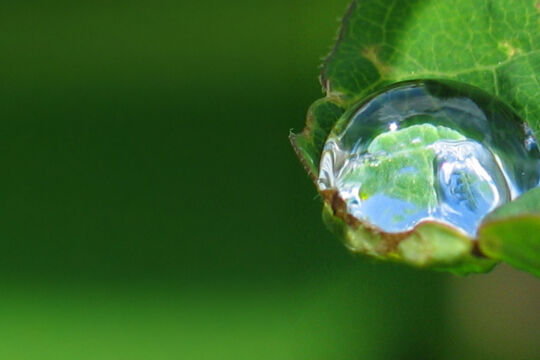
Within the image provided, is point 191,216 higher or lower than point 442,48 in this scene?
lower

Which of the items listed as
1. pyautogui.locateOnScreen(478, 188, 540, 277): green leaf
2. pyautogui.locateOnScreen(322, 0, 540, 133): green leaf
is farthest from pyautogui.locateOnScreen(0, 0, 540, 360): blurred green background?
pyautogui.locateOnScreen(478, 188, 540, 277): green leaf

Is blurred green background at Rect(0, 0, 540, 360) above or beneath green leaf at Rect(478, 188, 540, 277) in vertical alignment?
beneath

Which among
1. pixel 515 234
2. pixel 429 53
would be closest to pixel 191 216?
pixel 429 53

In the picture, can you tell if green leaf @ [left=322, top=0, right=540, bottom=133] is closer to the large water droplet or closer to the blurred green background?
the large water droplet

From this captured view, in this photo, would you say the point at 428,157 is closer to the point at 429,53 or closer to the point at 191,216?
the point at 429,53

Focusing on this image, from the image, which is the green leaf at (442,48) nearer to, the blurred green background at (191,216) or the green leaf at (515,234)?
the green leaf at (515,234)
